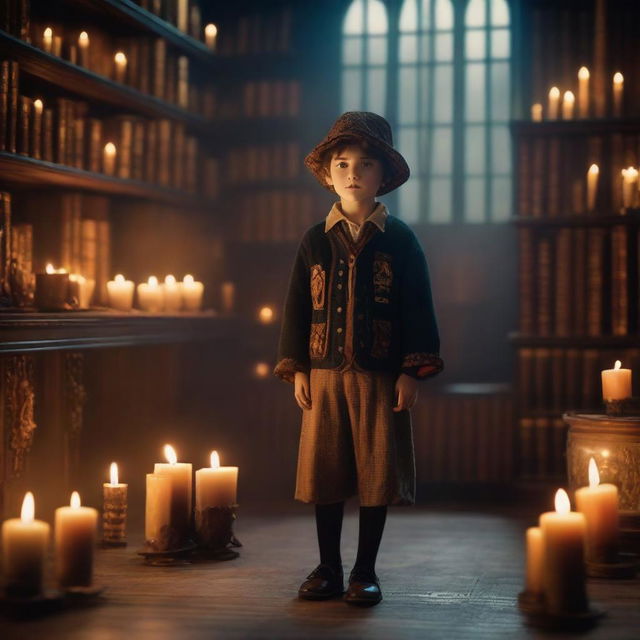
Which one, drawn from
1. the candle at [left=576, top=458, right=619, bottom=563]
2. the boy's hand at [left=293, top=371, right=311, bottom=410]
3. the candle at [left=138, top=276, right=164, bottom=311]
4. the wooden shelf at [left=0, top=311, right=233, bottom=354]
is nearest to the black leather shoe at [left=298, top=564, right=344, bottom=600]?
Result: the boy's hand at [left=293, top=371, right=311, bottom=410]

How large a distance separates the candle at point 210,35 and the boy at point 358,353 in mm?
2489

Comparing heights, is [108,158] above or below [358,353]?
above

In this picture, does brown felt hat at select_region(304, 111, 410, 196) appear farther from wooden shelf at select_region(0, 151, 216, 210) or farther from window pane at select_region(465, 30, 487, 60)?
window pane at select_region(465, 30, 487, 60)

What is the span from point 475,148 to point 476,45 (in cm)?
55

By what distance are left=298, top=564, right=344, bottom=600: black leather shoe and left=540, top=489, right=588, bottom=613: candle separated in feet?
2.27

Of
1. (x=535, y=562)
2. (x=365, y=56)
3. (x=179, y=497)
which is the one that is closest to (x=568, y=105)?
(x=365, y=56)

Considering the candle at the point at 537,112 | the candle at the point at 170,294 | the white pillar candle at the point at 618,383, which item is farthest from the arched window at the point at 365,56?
the white pillar candle at the point at 618,383

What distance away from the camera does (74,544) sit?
119 inches

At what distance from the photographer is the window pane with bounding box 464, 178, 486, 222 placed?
18.8ft

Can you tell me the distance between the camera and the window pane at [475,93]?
573 cm

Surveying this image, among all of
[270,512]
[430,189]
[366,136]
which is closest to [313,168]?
[366,136]

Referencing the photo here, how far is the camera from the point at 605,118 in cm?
511

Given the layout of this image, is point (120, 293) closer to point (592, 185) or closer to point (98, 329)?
point (98, 329)

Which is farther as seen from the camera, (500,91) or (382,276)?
(500,91)
